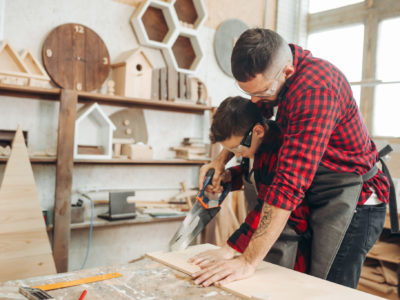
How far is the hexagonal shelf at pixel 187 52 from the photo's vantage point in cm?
362

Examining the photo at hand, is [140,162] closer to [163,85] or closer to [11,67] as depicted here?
[163,85]

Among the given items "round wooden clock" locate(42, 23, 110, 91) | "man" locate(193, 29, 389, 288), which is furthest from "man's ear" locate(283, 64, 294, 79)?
"round wooden clock" locate(42, 23, 110, 91)

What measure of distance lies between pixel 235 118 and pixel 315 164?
46cm

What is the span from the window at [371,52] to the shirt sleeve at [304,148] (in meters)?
2.72

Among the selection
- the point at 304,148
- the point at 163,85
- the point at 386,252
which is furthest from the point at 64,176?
the point at 386,252

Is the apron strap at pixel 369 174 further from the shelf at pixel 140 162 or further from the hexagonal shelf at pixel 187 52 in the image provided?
the hexagonal shelf at pixel 187 52

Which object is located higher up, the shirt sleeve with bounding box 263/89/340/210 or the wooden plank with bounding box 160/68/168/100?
the wooden plank with bounding box 160/68/168/100

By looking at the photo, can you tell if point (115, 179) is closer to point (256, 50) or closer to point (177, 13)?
point (177, 13)

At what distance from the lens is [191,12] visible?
369 cm

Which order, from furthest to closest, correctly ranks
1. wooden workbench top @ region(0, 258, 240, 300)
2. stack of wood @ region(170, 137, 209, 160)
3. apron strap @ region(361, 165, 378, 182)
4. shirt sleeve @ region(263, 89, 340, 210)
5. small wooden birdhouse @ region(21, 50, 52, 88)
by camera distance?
1. stack of wood @ region(170, 137, 209, 160)
2. small wooden birdhouse @ region(21, 50, 52, 88)
3. apron strap @ region(361, 165, 378, 182)
4. shirt sleeve @ region(263, 89, 340, 210)
5. wooden workbench top @ region(0, 258, 240, 300)

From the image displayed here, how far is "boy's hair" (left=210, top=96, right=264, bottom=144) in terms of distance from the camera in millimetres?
1619

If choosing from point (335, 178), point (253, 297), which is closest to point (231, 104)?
point (335, 178)

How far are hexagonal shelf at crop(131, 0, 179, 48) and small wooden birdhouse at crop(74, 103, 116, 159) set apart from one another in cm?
81

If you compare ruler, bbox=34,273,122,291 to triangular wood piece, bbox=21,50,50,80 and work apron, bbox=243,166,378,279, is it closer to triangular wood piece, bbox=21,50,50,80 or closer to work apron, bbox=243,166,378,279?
work apron, bbox=243,166,378,279
